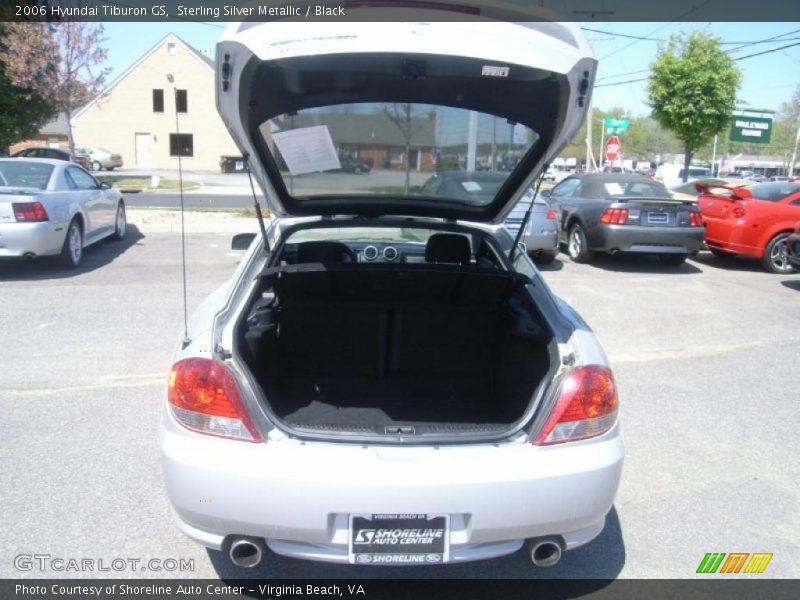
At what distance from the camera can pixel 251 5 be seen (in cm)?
223

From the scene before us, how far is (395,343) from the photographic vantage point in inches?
136

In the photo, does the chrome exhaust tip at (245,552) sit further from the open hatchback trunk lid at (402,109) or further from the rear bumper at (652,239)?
the rear bumper at (652,239)

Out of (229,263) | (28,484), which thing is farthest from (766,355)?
(229,263)

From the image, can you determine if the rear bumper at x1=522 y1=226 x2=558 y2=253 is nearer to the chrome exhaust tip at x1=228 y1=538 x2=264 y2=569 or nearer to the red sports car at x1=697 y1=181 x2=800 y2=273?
the red sports car at x1=697 y1=181 x2=800 y2=273

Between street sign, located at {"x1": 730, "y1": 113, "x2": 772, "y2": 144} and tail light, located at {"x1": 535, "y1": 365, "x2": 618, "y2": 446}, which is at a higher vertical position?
street sign, located at {"x1": 730, "y1": 113, "x2": 772, "y2": 144}

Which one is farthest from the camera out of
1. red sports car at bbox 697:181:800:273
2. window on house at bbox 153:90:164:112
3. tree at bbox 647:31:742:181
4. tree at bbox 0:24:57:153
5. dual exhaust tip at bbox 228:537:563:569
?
tree at bbox 0:24:57:153

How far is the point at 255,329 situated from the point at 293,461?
3.19 feet

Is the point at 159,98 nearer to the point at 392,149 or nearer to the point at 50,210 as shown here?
the point at 50,210

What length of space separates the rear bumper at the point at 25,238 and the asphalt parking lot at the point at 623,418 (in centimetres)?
39

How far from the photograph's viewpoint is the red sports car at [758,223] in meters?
9.82

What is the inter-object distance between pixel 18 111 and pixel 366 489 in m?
26.8

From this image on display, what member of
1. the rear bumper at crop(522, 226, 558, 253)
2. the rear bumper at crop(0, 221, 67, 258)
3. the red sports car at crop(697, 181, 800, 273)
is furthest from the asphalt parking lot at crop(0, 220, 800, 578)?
the red sports car at crop(697, 181, 800, 273)

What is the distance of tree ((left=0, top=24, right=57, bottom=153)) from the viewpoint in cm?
2291

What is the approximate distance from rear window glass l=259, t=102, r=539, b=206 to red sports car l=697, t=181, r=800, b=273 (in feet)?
25.9
